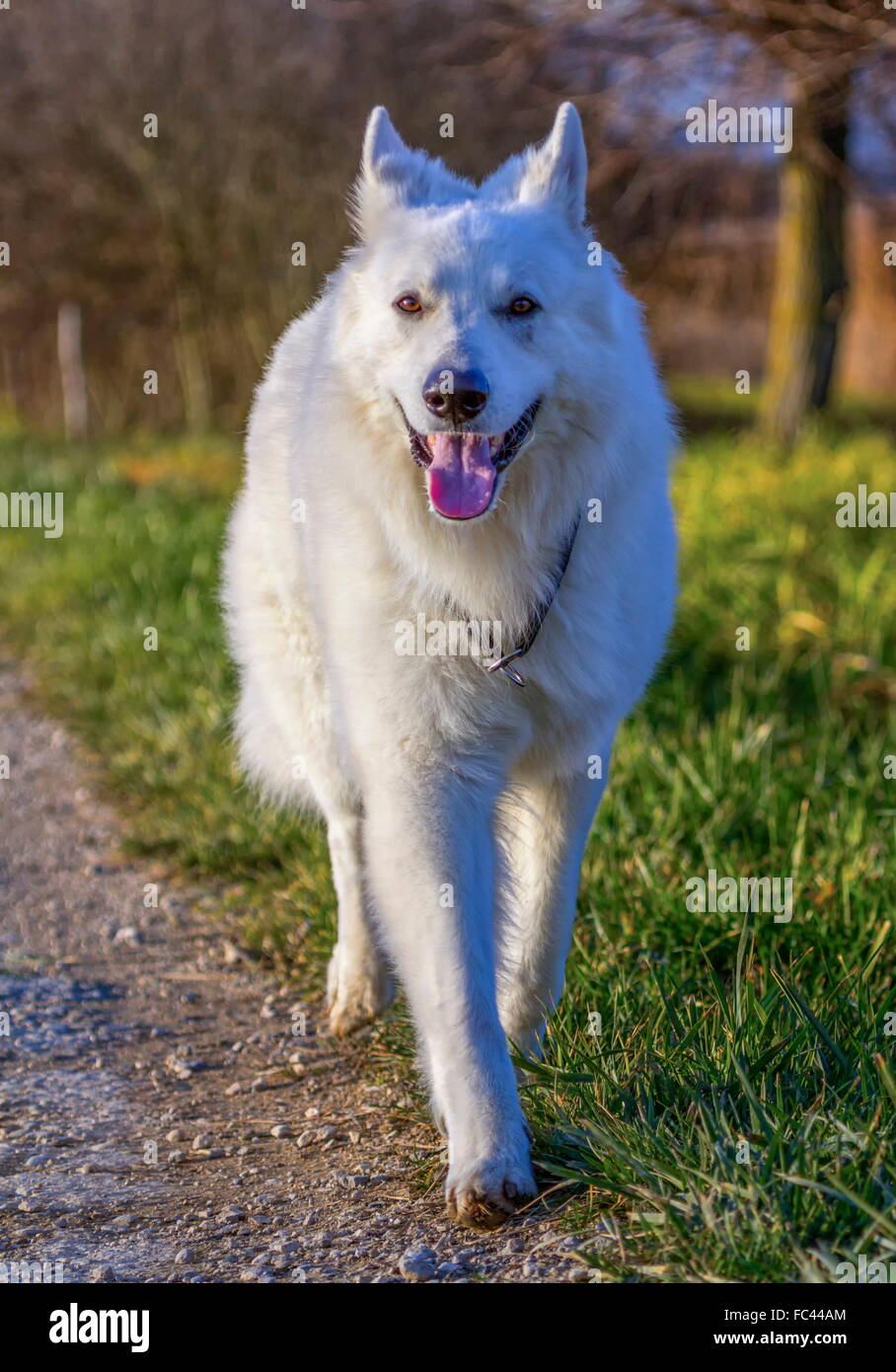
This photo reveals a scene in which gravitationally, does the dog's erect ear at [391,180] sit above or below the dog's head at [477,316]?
above

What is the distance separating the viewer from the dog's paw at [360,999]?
391 cm

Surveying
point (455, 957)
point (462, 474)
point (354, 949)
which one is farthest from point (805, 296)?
point (455, 957)

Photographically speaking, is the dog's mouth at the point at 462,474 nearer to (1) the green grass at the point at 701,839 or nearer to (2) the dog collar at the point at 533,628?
(2) the dog collar at the point at 533,628

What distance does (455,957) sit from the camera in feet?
9.74

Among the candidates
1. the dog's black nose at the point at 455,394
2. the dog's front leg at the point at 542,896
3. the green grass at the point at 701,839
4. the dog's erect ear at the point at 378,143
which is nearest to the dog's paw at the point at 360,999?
the green grass at the point at 701,839

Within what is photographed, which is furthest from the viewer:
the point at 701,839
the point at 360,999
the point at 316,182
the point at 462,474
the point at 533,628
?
the point at 316,182

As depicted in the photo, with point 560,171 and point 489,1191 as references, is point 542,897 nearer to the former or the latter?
point 489,1191

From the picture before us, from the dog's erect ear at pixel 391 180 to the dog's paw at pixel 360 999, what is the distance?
191 cm

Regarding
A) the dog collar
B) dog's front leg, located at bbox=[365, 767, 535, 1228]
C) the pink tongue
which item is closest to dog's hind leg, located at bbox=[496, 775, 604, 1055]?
dog's front leg, located at bbox=[365, 767, 535, 1228]

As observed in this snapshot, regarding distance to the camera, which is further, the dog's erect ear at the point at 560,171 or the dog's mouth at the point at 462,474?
the dog's erect ear at the point at 560,171

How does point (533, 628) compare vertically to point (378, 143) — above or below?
below

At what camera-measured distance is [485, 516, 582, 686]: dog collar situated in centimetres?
306

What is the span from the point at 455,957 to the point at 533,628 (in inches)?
27.9

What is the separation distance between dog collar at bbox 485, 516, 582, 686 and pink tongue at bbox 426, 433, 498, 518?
31 cm
